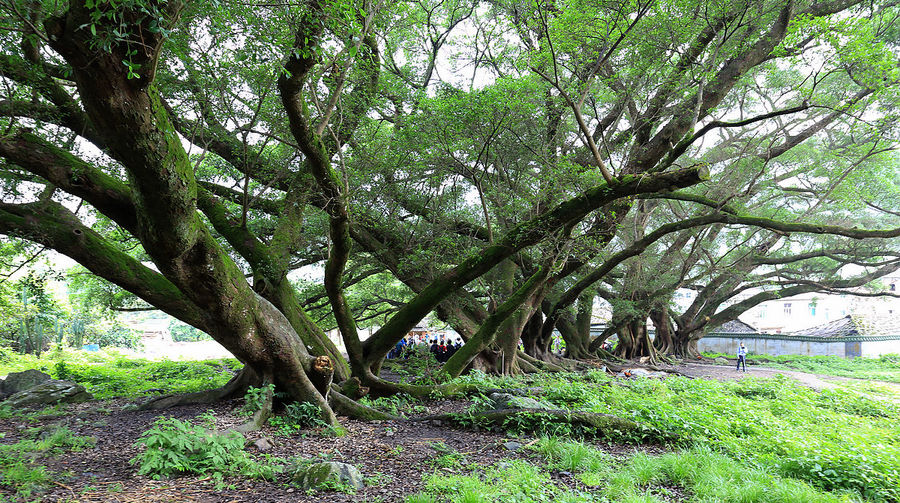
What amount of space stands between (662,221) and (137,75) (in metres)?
15.4

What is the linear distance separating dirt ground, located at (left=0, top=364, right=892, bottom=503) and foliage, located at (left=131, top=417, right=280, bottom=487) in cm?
8

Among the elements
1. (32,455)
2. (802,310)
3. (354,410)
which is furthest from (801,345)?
(32,455)

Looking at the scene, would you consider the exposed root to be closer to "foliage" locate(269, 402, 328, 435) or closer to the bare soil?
"foliage" locate(269, 402, 328, 435)

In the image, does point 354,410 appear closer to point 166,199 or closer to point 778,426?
point 166,199

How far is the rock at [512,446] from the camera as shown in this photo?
456cm

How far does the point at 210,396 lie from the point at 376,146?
4256 millimetres

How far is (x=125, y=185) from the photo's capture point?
15.0 feet

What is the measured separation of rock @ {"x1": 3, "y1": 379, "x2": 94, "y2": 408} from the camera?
655cm

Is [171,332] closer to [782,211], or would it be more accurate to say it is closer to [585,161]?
[585,161]

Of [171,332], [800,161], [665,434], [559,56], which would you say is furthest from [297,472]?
[171,332]

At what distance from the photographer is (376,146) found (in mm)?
7129

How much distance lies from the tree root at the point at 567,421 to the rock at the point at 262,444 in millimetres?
2287

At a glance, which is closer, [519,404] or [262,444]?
[262,444]

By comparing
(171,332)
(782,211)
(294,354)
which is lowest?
(171,332)
